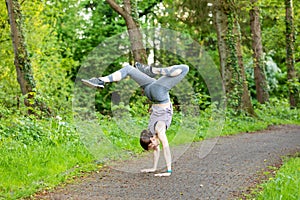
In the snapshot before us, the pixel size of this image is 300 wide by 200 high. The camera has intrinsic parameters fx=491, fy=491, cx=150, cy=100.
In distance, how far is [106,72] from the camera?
90.7 ft

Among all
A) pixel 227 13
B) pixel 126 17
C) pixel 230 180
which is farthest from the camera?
pixel 227 13

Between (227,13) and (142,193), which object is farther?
(227,13)

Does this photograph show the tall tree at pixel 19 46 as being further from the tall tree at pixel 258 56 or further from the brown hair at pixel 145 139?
the tall tree at pixel 258 56

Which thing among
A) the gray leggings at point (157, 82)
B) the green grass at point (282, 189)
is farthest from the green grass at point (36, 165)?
the green grass at point (282, 189)

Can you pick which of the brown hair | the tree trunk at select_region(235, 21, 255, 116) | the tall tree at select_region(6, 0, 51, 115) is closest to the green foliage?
the brown hair

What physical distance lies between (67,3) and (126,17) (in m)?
18.8

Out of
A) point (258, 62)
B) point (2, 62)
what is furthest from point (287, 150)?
point (2, 62)

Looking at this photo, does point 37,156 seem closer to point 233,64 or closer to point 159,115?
point 159,115

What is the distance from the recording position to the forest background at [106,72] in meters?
8.98

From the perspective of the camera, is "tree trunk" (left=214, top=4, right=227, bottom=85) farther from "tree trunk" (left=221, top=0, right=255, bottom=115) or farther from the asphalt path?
the asphalt path

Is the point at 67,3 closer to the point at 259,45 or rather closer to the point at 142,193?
the point at 259,45

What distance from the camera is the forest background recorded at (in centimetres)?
898

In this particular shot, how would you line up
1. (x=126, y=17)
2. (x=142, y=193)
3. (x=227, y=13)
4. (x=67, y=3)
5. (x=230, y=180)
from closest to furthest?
(x=142, y=193) → (x=230, y=180) → (x=126, y=17) → (x=227, y=13) → (x=67, y=3)

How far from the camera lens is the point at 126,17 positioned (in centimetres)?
1666
